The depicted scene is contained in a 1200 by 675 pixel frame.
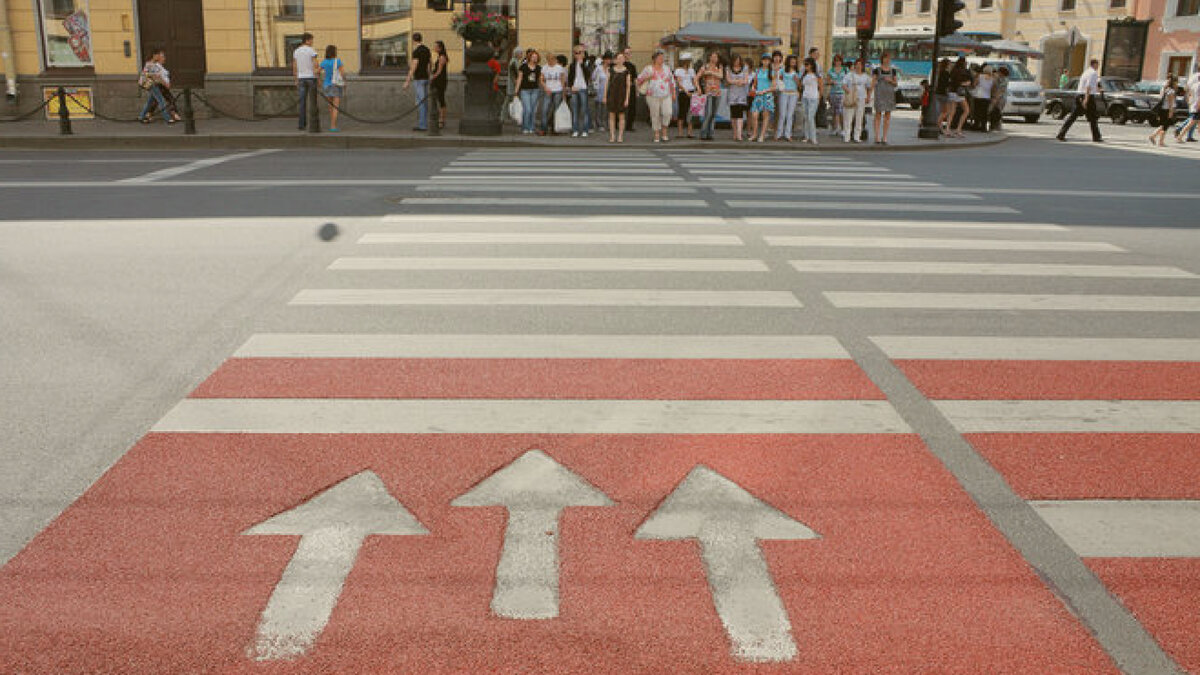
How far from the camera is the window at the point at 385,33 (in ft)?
85.5

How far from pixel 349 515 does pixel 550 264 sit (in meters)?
4.79

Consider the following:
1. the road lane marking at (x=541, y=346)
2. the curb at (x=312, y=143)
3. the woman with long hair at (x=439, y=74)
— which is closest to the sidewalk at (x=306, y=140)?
the curb at (x=312, y=143)

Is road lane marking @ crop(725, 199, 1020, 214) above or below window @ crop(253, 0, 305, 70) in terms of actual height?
below

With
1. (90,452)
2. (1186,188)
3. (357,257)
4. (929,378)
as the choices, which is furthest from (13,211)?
(1186,188)

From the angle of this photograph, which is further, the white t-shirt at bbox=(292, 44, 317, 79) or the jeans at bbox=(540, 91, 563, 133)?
the jeans at bbox=(540, 91, 563, 133)

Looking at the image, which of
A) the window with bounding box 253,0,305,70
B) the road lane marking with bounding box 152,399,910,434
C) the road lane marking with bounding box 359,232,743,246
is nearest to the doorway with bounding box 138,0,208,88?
the window with bounding box 253,0,305,70

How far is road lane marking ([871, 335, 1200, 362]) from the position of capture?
628 cm

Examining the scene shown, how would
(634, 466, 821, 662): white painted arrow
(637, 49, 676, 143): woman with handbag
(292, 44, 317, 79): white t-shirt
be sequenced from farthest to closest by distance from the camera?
1. (292, 44, 317, 79): white t-shirt
2. (637, 49, 676, 143): woman with handbag
3. (634, 466, 821, 662): white painted arrow

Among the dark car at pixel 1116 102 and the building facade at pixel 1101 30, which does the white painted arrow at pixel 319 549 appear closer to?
the dark car at pixel 1116 102

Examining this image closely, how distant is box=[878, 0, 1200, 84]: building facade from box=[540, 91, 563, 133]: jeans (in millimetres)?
31314

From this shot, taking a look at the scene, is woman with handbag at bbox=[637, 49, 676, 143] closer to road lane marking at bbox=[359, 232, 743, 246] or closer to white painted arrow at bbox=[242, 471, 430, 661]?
road lane marking at bbox=[359, 232, 743, 246]

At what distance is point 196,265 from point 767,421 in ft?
17.7

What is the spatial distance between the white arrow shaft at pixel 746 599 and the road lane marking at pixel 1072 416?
175cm

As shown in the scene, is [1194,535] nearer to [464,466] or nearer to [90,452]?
[464,466]
